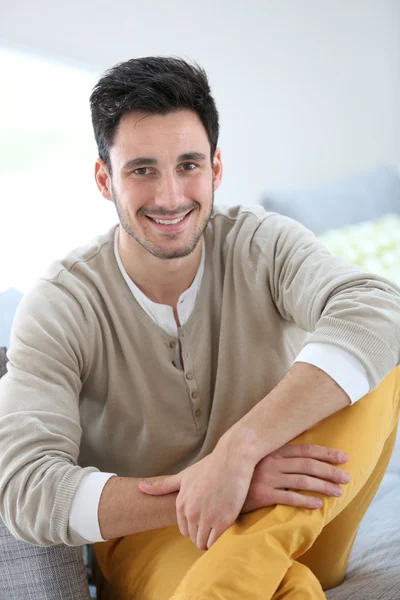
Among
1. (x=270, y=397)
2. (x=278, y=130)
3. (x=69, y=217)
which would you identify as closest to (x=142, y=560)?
(x=270, y=397)

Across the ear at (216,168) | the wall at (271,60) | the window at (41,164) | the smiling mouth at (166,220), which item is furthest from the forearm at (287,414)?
the wall at (271,60)

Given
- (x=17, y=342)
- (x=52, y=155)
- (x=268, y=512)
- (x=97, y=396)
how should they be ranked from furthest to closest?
1. (x=52, y=155)
2. (x=97, y=396)
3. (x=17, y=342)
4. (x=268, y=512)

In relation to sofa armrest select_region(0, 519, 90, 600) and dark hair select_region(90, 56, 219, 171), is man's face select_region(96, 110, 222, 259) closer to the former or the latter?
dark hair select_region(90, 56, 219, 171)

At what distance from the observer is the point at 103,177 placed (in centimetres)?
171

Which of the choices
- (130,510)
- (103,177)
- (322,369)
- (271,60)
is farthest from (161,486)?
(271,60)

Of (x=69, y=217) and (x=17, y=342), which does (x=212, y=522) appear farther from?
(x=69, y=217)

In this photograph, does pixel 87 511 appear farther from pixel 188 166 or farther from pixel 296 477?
pixel 188 166

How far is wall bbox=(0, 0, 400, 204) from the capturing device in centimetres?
260

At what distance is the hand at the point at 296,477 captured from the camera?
1218mm

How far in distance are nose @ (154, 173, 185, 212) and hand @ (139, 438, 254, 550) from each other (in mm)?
518

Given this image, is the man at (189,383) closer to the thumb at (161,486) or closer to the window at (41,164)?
the thumb at (161,486)

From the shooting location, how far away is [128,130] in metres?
1.54

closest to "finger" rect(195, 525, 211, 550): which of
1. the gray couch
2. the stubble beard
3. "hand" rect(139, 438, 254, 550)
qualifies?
"hand" rect(139, 438, 254, 550)

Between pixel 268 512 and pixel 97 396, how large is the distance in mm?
498
